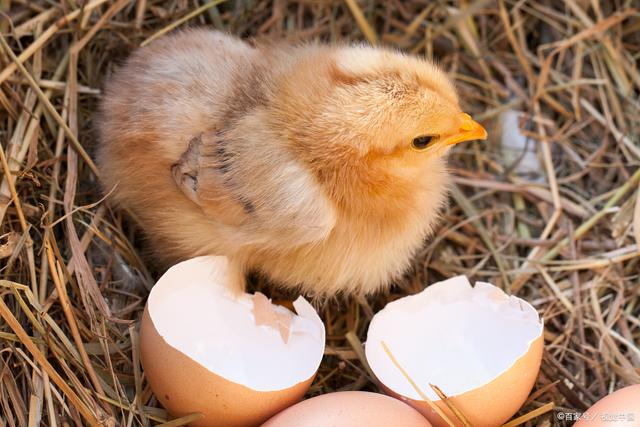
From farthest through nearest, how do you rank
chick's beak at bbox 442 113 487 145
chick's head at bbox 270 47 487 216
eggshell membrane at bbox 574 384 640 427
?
1. chick's beak at bbox 442 113 487 145
2. chick's head at bbox 270 47 487 216
3. eggshell membrane at bbox 574 384 640 427

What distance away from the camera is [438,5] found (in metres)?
2.53

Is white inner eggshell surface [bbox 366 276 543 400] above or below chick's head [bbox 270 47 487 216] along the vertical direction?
below

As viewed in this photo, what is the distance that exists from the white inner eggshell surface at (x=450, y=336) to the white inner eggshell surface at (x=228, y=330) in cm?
17

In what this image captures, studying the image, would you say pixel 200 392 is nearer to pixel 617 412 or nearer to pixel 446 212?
pixel 617 412

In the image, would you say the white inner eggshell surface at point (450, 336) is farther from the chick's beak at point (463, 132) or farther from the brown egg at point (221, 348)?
the chick's beak at point (463, 132)

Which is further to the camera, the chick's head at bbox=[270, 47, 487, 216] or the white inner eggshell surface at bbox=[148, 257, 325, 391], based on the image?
the white inner eggshell surface at bbox=[148, 257, 325, 391]

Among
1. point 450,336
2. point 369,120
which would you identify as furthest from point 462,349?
point 369,120

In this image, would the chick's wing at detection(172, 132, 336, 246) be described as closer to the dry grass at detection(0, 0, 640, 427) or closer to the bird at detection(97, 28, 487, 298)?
the bird at detection(97, 28, 487, 298)

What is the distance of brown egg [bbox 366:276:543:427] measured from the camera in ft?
5.46

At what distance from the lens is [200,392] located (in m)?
1.60

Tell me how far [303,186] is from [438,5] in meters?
1.13

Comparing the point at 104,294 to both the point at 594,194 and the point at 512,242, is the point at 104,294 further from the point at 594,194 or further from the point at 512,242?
the point at 594,194

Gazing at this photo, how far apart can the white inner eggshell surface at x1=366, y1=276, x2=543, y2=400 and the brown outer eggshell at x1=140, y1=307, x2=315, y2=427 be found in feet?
0.91

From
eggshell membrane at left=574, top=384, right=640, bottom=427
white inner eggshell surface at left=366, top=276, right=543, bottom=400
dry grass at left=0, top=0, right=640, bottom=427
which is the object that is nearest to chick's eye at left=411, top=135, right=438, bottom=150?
white inner eggshell surface at left=366, top=276, right=543, bottom=400
